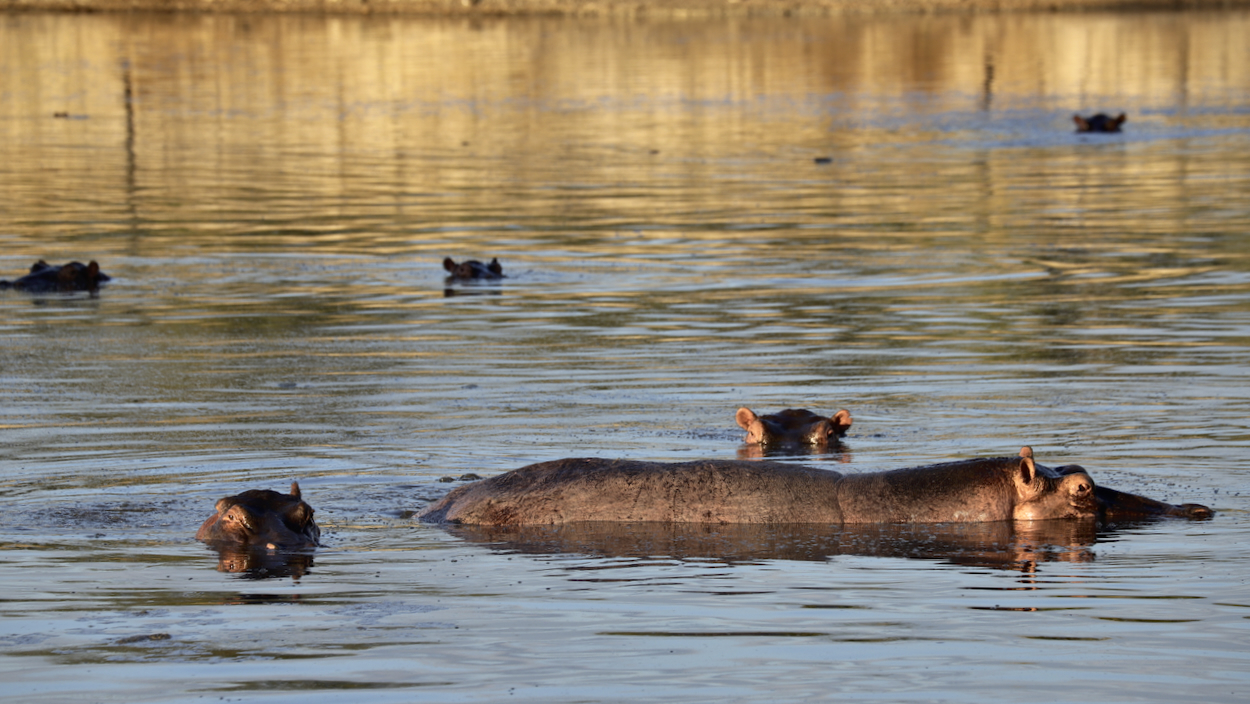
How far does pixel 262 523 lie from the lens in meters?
9.72

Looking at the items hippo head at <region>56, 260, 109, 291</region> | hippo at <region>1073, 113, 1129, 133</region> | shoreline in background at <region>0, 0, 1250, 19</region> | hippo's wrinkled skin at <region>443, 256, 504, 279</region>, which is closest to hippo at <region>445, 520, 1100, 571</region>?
hippo's wrinkled skin at <region>443, 256, 504, 279</region>

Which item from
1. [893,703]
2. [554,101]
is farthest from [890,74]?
[893,703]

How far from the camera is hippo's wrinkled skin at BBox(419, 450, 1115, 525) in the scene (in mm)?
10219

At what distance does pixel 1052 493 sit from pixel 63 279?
534 inches

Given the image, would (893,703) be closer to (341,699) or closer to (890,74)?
(341,699)

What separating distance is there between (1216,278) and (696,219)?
8.55 metres

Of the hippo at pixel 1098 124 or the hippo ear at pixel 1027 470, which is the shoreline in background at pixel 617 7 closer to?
the hippo at pixel 1098 124

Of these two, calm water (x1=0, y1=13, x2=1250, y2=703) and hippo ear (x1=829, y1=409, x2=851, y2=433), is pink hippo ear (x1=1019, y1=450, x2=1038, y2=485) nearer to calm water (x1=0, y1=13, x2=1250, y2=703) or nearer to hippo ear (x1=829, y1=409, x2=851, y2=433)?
calm water (x1=0, y1=13, x2=1250, y2=703)

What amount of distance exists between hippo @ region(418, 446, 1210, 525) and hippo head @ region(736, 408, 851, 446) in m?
1.84

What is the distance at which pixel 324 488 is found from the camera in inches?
444

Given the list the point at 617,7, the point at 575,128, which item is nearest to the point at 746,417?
the point at 575,128

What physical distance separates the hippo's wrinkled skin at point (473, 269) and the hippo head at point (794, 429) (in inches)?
356

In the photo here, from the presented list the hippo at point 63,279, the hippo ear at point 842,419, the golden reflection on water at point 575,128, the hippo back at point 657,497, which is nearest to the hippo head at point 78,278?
the hippo at point 63,279

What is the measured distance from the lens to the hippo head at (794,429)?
1233 centimetres
